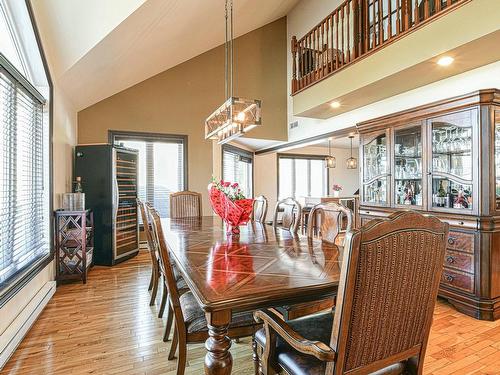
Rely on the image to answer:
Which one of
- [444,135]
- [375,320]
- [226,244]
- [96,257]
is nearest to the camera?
[375,320]

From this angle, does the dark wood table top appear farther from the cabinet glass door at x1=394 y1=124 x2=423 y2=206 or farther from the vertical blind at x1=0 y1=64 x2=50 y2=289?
the cabinet glass door at x1=394 y1=124 x2=423 y2=206

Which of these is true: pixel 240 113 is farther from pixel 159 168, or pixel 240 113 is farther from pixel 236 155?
pixel 236 155

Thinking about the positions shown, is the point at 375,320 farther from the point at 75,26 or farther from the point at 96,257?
the point at 96,257

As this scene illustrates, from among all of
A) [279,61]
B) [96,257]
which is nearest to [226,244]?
[96,257]

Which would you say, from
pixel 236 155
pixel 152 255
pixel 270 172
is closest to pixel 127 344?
pixel 152 255

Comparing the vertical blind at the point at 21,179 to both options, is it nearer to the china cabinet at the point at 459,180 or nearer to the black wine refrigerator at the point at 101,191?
the black wine refrigerator at the point at 101,191

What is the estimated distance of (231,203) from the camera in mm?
2457

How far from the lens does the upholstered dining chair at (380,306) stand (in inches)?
37.5

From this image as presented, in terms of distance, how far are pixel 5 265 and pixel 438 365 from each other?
3244 millimetres

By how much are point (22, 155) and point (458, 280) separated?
4.29 m

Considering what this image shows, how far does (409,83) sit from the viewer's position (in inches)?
135

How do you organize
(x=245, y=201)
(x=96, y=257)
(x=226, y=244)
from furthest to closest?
1. (x=96, y=257)
2. (x=245, y=201)
3. (x=226, y=244)

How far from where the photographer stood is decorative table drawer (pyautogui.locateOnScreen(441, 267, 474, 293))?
108 inches

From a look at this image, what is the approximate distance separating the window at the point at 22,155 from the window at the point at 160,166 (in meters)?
2.23
